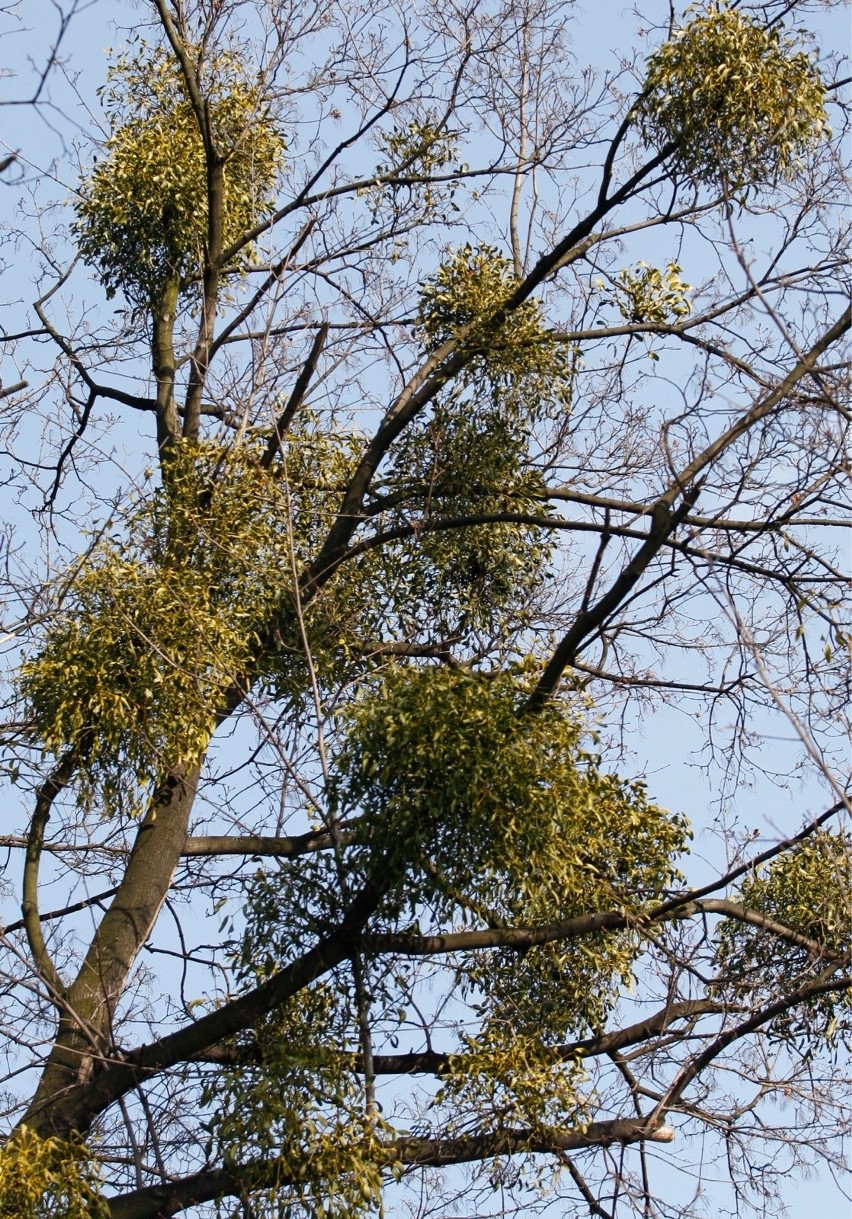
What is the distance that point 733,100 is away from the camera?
6.93 meters

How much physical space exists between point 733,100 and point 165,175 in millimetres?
3254

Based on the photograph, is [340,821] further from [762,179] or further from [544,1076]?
[762,179]

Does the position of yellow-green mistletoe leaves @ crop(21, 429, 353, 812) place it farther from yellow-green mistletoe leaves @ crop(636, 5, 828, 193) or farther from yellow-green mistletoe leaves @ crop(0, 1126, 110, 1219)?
yellow-green mistletoe leaves @ crop(636, 5, 828, 193)

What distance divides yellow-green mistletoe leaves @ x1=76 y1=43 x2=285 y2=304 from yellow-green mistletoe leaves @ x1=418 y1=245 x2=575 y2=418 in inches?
61.5

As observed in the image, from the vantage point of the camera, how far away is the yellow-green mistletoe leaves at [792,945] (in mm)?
6777

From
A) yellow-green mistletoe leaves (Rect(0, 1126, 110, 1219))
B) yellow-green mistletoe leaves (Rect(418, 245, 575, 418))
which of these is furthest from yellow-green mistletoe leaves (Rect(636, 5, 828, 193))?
yellow-green mistletoe leaves (Rect(0, 1126, 110, 1219))

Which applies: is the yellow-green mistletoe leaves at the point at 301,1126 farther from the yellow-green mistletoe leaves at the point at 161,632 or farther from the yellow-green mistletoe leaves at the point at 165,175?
the yellow-green mistletoe leaves at the point at 165,175

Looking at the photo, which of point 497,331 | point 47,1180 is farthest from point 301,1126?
point 497,331

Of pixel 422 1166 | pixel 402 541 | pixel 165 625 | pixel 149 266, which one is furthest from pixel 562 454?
pixel 422 1166

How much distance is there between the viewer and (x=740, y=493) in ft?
21.2

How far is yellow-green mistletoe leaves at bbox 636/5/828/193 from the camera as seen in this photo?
22.8ft

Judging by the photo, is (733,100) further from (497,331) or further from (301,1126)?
Answer: (301,1126)

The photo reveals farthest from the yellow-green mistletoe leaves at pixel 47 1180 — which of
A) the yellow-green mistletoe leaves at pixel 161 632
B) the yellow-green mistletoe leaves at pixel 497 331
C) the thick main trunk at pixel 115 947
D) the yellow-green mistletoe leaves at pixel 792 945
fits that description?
the yellow-green mistletoe leaves at pixel 497 331

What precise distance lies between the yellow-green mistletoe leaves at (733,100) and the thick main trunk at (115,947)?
3.44m
